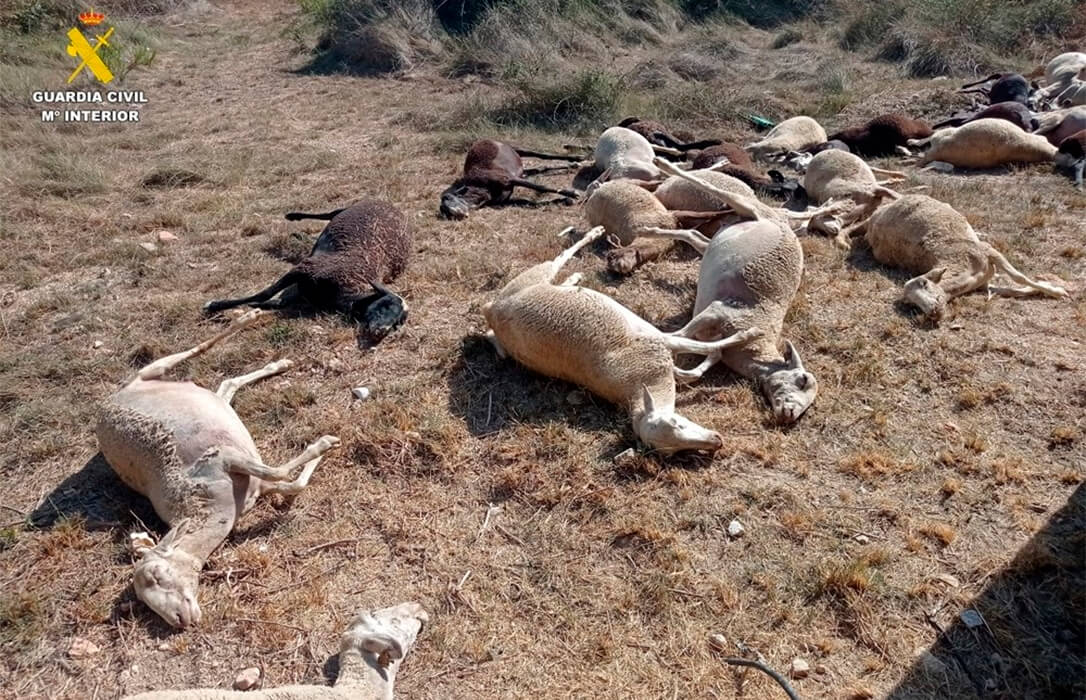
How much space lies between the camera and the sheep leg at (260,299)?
4.68 m

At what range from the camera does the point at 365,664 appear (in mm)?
2525

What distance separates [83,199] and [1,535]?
15.2 feet

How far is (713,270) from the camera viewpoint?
4.32 m

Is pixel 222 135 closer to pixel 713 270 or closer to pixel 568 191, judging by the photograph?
pixel 568 191

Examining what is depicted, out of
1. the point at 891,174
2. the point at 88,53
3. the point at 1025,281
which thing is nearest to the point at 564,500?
the point at 1025,281

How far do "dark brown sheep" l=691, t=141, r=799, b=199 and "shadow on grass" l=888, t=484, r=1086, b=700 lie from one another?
13.4ft

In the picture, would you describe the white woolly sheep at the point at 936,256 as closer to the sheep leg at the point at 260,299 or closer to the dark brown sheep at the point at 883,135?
the dark brown sheep at the point at 883,135

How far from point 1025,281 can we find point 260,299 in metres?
4.78

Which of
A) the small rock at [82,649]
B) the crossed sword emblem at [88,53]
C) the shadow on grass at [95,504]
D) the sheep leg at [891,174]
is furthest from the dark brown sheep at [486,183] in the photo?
the crossed sword emblem at [88,53]

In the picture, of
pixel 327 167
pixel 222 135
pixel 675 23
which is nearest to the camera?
pixel 327 167

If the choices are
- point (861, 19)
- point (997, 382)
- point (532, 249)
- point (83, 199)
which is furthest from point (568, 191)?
point (861, 19)

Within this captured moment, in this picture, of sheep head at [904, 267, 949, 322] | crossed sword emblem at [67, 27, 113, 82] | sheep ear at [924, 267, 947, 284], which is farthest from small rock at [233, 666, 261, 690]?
crossed sword emblem at [67, 27, 113, 82]

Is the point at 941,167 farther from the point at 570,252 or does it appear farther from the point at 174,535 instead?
the point at 174,535

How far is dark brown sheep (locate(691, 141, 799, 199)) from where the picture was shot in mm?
6488
